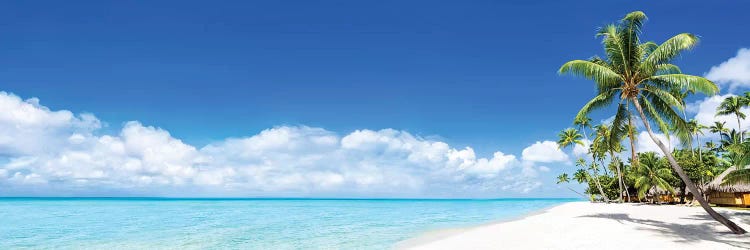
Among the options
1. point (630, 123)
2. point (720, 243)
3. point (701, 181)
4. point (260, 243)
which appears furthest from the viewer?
point (701, 181)

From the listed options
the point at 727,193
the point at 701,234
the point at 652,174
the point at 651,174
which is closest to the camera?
the point at 701,234

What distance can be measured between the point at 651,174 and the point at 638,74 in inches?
1098

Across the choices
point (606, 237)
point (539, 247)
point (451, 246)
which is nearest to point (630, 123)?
point (606, 237)

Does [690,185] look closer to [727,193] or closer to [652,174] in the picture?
[727,193]

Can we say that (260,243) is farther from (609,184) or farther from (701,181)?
(609,184)

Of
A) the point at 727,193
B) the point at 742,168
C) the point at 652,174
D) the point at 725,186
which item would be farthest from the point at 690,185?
the point at 652,174

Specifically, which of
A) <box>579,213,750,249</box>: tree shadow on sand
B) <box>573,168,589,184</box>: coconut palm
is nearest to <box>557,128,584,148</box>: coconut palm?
<box>573,168,589,184</box>: coconut palm

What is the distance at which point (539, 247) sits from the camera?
34.6 ft

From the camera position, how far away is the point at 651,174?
117 feet

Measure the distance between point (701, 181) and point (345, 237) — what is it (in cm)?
2884

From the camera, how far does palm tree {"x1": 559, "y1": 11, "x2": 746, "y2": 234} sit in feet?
40.7

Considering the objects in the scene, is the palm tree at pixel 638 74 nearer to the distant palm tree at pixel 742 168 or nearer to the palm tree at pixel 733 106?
the distant palm tree at pixel 742 168

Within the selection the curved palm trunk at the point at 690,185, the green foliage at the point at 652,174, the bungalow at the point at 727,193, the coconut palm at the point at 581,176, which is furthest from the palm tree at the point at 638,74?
the coconut palm at the point at 581,176

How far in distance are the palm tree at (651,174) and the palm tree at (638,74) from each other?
82.2 ft
